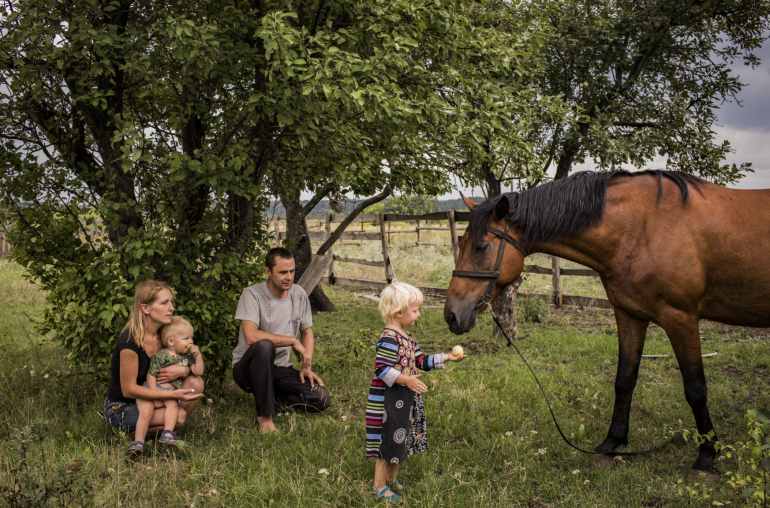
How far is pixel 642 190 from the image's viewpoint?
3.24 meters

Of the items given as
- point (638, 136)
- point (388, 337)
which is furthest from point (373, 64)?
point (638, 136)

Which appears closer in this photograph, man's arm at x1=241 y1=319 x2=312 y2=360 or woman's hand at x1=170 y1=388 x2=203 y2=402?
woman's hand at x1=170 y1=388 x2=203 y2=402

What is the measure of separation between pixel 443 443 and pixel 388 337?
1298 mm

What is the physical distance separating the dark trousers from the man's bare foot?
0.12ft

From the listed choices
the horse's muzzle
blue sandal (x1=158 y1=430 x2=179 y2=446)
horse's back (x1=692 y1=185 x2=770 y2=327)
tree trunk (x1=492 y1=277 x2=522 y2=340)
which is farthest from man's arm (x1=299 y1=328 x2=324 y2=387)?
tree trunk (x1=492 y1=277 x2=522 y2=340)

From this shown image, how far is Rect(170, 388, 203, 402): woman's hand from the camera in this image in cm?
320

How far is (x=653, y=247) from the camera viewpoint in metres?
3.07

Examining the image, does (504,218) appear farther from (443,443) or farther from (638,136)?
(638,136)

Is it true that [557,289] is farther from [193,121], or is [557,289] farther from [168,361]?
[168,361]

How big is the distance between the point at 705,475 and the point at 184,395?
341 centimetres

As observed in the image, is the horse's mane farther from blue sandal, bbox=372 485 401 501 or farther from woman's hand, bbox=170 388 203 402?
woman's hand, bbox=170 388 203 402

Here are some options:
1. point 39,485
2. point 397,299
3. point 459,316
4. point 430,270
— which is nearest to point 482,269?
point 459,316

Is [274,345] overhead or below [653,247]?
below

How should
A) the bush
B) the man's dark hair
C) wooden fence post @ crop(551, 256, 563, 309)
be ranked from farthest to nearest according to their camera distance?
1. wooden fence post @ crop(551, 256, 563, 309)
2. the bush
3. the man's dark hair
